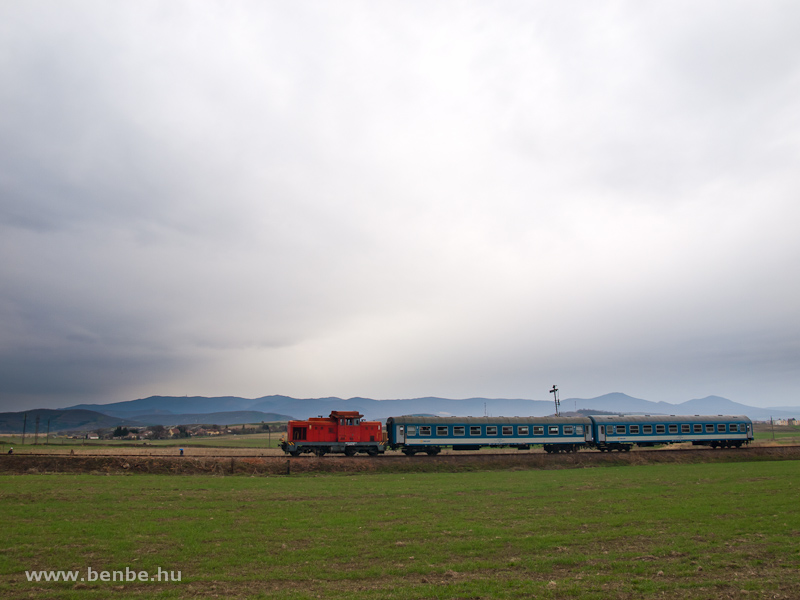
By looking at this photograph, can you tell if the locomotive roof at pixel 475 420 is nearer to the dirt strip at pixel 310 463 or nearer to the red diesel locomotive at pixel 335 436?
the red diesel locomotive at pixel 335 436

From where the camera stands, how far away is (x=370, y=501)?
26.1 meters

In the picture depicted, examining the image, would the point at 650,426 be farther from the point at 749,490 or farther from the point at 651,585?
the point at 651,585

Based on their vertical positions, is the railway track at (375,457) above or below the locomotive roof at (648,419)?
below

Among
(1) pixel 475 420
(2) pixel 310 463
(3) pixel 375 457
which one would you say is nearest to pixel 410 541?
(2) pixel 310 463

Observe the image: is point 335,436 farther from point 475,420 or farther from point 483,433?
point 483,433

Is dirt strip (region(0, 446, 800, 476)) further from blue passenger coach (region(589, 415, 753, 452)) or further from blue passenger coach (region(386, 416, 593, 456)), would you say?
blue passenger coach (region(589, 415, 753, 452))

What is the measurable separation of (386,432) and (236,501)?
25.7 metres

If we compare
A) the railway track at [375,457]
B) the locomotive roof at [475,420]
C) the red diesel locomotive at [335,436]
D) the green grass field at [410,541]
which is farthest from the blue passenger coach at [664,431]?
the red diesel locomotive at [335,436]

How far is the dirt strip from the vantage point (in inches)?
1570

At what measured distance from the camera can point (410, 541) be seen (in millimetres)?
17359

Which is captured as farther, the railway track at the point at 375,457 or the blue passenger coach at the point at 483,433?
the blue passenger coach at the point at 483,433

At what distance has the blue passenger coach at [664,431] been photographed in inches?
2196

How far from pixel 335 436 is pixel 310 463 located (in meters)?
5.50

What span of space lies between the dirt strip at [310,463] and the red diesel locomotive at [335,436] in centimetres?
215
